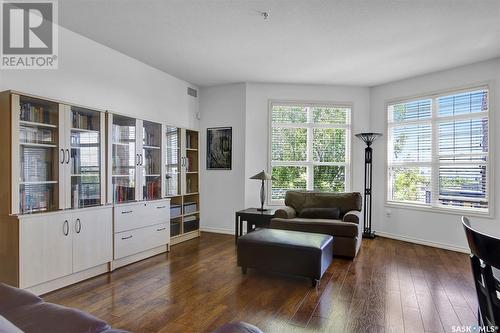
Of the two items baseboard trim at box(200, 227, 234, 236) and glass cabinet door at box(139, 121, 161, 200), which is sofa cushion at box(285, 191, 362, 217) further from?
glass cabinet door at box(139, 121, 161, 200)

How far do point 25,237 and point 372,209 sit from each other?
516cm

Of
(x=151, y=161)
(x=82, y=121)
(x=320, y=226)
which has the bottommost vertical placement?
(x=320, y=226)

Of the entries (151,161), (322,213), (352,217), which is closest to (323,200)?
(322,213)

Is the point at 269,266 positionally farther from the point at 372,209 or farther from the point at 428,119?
the point at 428,119

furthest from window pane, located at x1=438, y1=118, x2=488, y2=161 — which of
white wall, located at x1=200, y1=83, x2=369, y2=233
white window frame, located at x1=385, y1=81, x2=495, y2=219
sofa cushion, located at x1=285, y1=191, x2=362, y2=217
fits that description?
sofa cushion, located at x1=285, y1=191, x2=362, y2=217

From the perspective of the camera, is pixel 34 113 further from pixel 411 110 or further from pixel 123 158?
pixel 411 110

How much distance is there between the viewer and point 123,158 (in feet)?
12.4

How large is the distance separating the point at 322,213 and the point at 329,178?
1.24m

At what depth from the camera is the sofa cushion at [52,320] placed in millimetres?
1270

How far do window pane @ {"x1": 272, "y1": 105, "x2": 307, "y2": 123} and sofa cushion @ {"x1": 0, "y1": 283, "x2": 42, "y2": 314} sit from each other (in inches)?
178

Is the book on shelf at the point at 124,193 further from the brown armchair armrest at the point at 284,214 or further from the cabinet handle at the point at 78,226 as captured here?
the brown armchair armrest at the point at 284,214

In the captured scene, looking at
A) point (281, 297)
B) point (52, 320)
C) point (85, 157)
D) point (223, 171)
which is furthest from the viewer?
point (223, 171)

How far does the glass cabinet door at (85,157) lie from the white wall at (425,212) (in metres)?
4.57

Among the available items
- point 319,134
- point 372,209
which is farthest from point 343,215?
point 319,134
